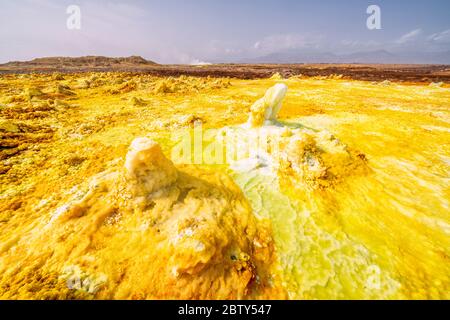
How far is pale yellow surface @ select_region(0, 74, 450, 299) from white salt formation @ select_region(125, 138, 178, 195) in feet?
0.66

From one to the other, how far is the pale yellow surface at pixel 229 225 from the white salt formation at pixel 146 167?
200 millimetres

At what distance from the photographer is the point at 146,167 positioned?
19.4ft

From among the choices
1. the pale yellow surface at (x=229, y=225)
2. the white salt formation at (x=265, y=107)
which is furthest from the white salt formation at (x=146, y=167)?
the white salt formation at (x=265, y=107)

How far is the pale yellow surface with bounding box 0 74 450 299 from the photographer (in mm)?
4512

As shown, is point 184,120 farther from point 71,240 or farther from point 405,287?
point 405,287

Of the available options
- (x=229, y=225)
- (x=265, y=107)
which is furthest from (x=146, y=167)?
(x=265, y=107)

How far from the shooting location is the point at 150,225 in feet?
17.6

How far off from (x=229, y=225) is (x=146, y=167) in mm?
2627

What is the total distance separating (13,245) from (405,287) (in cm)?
861

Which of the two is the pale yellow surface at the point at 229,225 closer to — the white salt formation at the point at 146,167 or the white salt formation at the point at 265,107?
the white salt formation at the point at 146,167

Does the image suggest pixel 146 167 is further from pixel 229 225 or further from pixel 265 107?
pixel 265 107

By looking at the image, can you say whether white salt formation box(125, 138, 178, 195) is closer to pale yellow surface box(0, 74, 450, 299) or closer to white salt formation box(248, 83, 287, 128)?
pale yellow surface box(0, 74, 450, 299)

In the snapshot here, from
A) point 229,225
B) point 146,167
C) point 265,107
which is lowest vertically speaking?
point 229,225

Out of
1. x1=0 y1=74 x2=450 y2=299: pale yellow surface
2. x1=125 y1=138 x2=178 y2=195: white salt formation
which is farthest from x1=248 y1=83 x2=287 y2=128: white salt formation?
x1=125 y1=138 x2=178 y2=195: white salt formation
